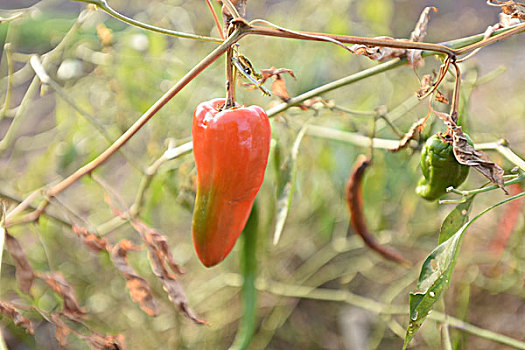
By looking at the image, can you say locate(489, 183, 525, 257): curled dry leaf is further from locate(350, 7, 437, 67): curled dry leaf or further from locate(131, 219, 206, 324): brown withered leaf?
locate(131, 219, 206, 324): brown withered leaf

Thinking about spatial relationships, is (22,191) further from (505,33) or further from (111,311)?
(505,33)

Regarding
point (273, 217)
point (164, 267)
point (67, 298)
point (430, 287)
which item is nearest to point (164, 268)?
point (164, 267)

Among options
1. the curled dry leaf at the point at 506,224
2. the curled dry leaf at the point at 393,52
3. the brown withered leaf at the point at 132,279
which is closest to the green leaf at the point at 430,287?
the curled dry leaf at the point at 393,52

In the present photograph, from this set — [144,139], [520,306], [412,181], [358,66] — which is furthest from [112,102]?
[520,306]

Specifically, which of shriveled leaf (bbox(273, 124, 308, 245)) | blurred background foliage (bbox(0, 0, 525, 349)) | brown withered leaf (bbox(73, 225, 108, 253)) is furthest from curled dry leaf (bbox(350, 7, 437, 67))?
blurred background foliage (bbox(0, 0, 525, 349))

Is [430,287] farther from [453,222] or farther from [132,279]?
[132,279]

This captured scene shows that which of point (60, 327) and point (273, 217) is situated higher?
point (60, 327)

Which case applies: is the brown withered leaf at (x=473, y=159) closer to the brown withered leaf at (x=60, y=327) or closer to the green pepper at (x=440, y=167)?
the green pepper at (x=440, y=167)
